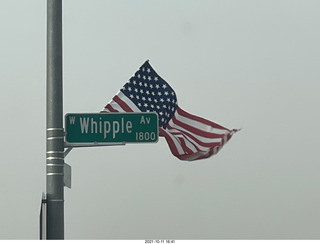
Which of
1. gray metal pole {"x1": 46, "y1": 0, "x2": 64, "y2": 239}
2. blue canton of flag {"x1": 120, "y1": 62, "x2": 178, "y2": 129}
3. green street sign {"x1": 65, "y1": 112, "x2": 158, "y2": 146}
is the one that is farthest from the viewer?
blue canton of flag {"x1": 120, "y1": 62, "x2": 178, "y2": 129}

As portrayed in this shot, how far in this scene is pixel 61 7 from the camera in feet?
24.3

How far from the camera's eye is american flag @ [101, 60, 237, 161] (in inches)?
359

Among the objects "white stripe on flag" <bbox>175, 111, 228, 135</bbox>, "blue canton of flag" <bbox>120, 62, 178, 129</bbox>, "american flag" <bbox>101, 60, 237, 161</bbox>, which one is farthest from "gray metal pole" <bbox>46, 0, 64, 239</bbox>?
"white stripe on flag" <bbox>175, 111, 228, 135</bbox>

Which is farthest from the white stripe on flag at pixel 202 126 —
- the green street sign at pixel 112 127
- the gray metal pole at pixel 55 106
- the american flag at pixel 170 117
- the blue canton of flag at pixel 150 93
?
the gray metal pole at pixel 55 106

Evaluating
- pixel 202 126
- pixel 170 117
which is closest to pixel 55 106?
pixel 170 117

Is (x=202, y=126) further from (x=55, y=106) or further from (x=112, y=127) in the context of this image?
(x=55, y=106)

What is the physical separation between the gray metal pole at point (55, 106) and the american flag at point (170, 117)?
2030mm

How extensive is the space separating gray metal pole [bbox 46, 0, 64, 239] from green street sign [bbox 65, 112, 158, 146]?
0.30 meters

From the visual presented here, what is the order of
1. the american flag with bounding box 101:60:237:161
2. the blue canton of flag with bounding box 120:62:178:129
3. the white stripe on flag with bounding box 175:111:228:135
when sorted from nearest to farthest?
the american flag with bounding box 101:60:237:161 → the white stripe on flag with bounding box 175:111:228:135 → the blue canton of flag with bounding box 120:62:178:129

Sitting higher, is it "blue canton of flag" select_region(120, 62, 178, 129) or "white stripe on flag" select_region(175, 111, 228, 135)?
"blue canton of flag" select_region(120, 62, 178, 129)

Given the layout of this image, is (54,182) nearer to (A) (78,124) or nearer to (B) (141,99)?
(A) (78,124)

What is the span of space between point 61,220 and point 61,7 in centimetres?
264

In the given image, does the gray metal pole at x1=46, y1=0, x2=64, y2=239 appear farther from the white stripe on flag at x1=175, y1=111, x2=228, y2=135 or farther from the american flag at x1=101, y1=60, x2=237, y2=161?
the white stripe on flag at x1=175, y1=111, x2=228, y2=135
